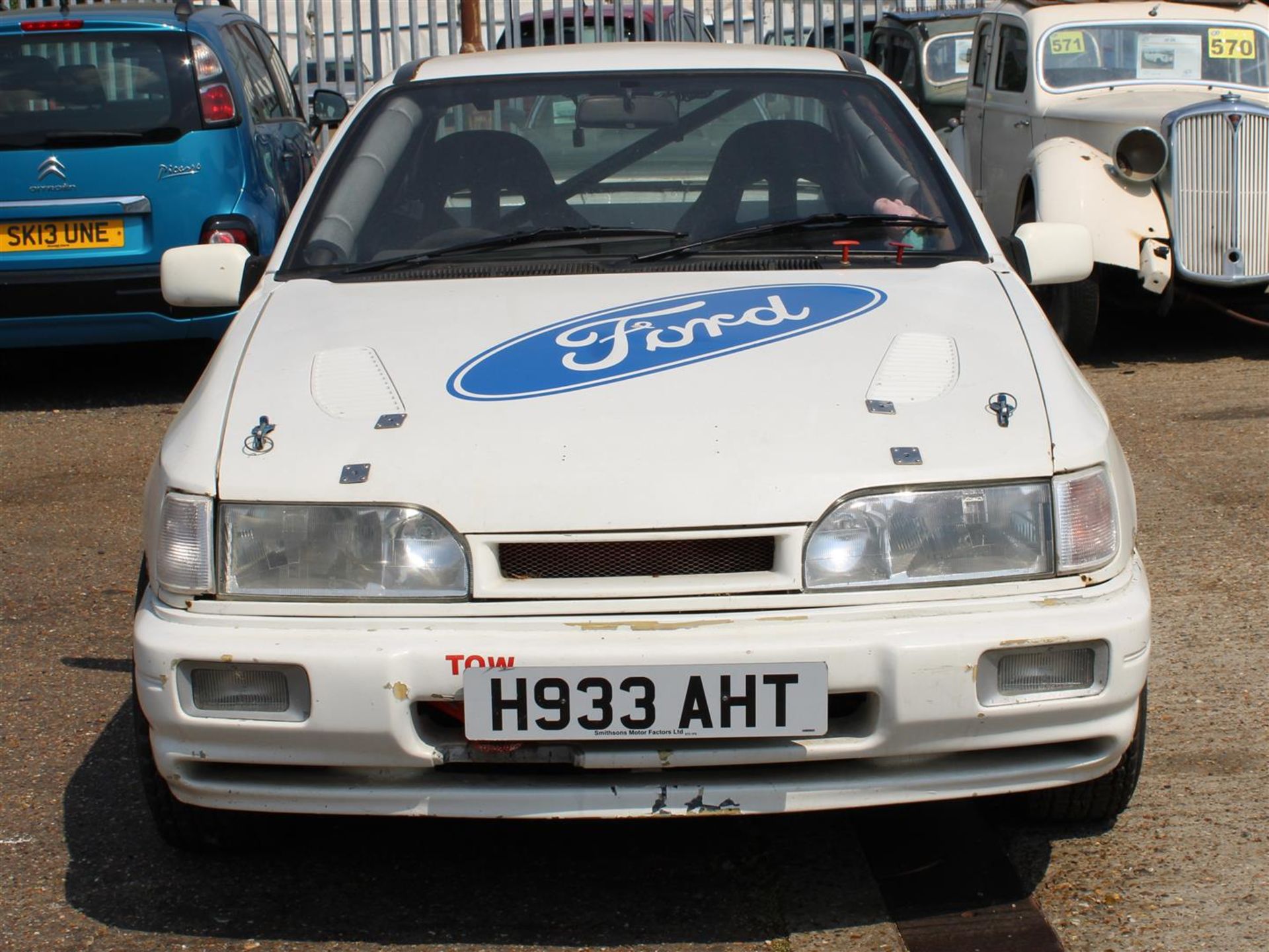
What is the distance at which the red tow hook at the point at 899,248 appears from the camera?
3686 millimetres

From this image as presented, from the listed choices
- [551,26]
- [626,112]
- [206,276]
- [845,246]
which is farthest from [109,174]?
[551,26]

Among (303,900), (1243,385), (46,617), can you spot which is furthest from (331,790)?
(1243,385)

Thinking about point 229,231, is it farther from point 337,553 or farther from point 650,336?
point 337,553

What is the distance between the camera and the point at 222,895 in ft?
10.0

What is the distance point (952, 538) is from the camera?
9.08 ft

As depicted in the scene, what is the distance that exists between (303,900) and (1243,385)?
18.7ft

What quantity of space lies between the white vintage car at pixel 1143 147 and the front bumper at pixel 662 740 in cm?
545

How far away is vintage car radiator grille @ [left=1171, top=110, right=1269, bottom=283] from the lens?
7930 mm

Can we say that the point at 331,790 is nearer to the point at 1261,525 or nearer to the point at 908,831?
the point at 908,831

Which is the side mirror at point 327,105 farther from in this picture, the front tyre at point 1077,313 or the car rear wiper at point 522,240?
the car rear wiper at point 522,240

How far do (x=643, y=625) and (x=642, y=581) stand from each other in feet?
0.25

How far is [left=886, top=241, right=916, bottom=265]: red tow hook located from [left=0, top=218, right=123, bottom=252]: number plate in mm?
4548

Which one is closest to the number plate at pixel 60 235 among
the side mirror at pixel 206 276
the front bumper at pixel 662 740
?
the side mirror at pixel 206 276

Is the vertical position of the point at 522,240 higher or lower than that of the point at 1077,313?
higher
